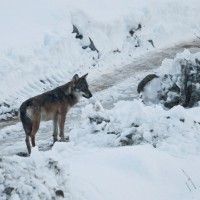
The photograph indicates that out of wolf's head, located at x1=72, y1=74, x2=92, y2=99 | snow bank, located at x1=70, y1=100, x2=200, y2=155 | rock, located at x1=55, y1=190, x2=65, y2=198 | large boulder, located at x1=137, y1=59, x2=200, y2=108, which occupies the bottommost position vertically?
large boulder, located at x1=137, y1=59, x2=200, y2=108

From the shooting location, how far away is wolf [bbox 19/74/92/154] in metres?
11.3

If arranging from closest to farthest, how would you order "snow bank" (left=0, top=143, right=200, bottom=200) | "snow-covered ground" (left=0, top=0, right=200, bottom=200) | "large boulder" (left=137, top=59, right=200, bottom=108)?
"snow bank" (left=0, top=143, right=200, bottom=200) < "snow-covered ground" (left=0, top=0, right=200, bottom=200) < "large boulder" (left=137, top=59, right=200, bottom=108)

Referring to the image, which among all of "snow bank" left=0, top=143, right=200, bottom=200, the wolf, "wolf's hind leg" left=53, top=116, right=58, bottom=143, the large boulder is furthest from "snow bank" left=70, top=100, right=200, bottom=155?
the large boulder

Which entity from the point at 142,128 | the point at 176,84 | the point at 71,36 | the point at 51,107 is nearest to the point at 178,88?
the point at 176,84

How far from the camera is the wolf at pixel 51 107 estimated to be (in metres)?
11.3

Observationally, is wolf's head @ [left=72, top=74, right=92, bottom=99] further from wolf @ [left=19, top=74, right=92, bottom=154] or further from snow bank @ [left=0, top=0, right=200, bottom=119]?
snow bank @ [left=0, top=0, right=200, bottom=119]

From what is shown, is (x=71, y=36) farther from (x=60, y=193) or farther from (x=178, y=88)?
(x=60, y=193)

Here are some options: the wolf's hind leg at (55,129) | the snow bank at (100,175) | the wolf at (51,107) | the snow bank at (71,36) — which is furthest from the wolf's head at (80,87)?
the snow bank at (100,175)

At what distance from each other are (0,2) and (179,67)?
→ 1007 centimetres

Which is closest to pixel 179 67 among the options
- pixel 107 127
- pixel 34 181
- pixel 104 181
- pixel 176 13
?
pixel 107 127

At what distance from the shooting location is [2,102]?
14648mm

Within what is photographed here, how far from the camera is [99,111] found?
11375 millimetres

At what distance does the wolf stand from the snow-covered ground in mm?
443

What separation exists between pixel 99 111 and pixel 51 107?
3.91 ft
